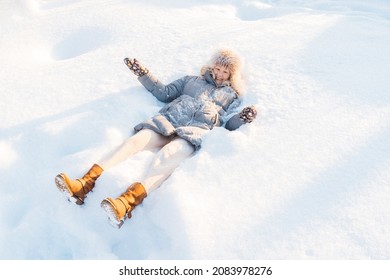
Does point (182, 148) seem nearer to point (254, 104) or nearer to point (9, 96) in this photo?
point (254, 104)

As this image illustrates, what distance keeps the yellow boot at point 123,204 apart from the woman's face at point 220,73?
4.47 feet

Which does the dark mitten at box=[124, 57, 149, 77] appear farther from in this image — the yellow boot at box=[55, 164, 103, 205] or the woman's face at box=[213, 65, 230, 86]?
the yellow boot at box=[55, 164, 103, 205]

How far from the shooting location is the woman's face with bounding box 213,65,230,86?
3.20m

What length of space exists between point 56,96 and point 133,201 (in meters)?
1.52

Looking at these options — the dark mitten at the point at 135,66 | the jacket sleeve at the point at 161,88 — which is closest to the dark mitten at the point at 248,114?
the jacket sleeve at the point at 161,88

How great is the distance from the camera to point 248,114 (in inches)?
109

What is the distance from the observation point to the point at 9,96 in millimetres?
3221

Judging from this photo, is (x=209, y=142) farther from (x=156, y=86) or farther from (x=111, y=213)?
(x=111, y=213)

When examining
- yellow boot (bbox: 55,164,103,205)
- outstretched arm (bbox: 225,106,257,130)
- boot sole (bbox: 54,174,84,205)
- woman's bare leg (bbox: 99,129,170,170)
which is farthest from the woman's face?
boot sole (bbox: 54,174,84,205)

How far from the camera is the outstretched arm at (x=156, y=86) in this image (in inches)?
122

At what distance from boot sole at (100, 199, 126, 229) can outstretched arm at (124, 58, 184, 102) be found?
1354mm

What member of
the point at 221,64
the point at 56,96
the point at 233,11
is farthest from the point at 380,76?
the point at 56,96

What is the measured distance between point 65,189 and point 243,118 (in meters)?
1.34

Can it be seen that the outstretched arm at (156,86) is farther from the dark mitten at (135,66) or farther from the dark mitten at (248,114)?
the dark mitten at (248,114)
